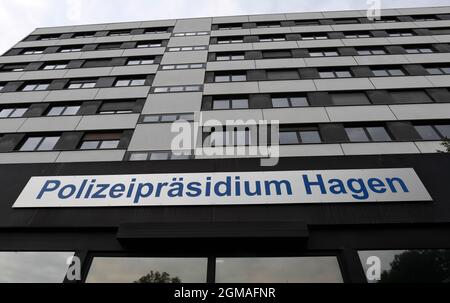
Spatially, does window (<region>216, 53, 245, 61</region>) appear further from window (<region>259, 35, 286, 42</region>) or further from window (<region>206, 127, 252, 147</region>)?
window (<region>206, 127, 252, 147</region>)

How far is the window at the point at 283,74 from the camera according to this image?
49.0ft

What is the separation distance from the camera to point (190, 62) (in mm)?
16547

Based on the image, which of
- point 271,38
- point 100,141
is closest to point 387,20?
point 271,38

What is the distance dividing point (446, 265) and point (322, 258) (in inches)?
100

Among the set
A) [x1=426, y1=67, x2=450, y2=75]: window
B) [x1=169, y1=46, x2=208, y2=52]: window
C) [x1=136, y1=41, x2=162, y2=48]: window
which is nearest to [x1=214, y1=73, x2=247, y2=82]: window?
[x1=169, y1=46, x2=208, y2=52]: window

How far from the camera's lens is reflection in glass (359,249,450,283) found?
5.14 metres

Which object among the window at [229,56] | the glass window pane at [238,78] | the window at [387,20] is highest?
the window at [387,20]

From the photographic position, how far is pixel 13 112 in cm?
1432

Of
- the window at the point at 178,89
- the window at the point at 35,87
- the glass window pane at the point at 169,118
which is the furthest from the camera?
the window at the point at 35,87

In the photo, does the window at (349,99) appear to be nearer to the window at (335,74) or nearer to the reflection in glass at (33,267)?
the window at (335,74)

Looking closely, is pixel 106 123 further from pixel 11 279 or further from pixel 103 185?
pixel 11 279

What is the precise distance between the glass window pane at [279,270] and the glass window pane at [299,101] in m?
9.33

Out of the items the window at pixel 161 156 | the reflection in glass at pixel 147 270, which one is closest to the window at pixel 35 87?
the window at pixel 161 156

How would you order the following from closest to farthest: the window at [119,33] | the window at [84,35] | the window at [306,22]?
the window at [306,22], the window at [84,35], the window at [119,33]
